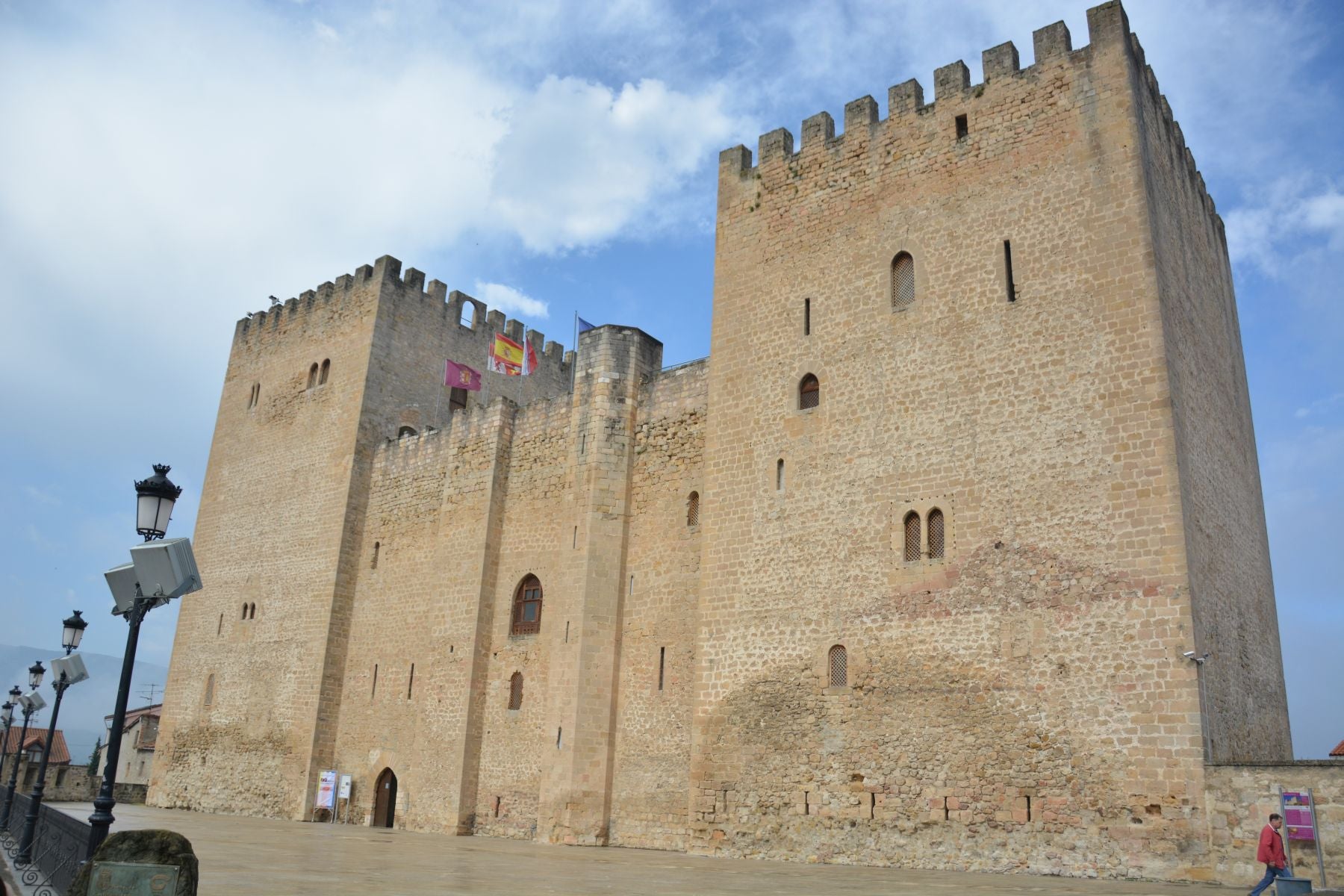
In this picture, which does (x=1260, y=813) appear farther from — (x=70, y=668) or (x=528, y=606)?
(x=70, y=668)

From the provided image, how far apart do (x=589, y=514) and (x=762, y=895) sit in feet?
33.2

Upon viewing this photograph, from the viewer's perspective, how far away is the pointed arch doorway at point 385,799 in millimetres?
21656

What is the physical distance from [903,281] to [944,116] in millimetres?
2643

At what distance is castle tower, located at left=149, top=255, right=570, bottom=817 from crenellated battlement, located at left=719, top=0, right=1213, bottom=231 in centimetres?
981

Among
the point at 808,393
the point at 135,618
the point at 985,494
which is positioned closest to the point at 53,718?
the point at 135,618

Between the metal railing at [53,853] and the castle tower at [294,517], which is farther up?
the castle tower at [294,517]

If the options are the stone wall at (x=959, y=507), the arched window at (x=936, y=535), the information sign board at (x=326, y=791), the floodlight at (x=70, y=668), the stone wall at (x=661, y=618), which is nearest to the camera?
Answer: the stone wall at (x=959, y=507)

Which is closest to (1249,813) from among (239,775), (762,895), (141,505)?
(762,895)

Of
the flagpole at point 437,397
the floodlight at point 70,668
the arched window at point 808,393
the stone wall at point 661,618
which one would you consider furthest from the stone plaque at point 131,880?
the flagpole at point 437,397

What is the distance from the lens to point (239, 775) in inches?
954

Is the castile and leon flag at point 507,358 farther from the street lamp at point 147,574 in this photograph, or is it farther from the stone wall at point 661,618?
the street lamp at point 147,574

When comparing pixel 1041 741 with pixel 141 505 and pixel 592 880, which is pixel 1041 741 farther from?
pixel 141 505

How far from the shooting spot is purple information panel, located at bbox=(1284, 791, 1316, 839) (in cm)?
1012

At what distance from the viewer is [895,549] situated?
14.3 meters
